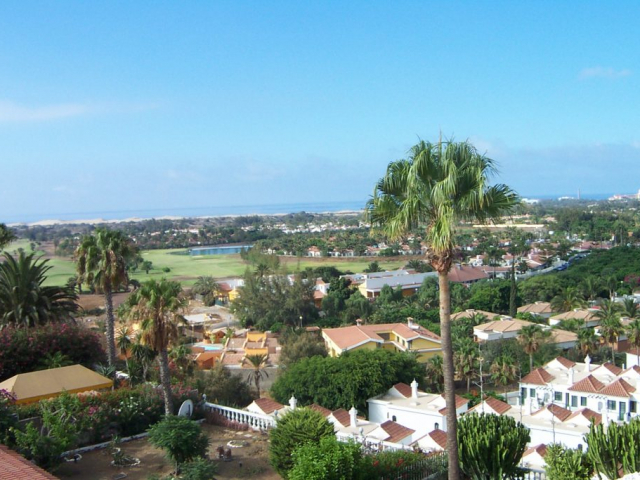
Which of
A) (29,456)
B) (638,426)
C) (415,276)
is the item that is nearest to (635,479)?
(638,426)

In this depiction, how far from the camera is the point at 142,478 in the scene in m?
11.4

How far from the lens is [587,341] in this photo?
3419cm

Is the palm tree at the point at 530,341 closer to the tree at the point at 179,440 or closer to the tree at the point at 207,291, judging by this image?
the tree at the point at 179,440

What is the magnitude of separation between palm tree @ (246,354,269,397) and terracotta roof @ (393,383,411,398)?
28.4 ft

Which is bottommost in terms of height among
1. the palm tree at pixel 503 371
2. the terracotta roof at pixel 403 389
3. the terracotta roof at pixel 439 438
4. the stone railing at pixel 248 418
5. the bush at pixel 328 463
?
the palm tree at pixel 503 371

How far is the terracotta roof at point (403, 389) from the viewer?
970 inches

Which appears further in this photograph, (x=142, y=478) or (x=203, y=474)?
(x=142, y=478)

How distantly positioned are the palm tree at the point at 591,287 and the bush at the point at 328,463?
52.7 meters

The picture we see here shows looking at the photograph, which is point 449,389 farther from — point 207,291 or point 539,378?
point 207,291

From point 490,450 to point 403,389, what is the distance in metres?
15.7

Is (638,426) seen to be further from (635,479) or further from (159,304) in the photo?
(159,304)

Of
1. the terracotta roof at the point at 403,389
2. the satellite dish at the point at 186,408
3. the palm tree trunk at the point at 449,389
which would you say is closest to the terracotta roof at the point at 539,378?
the terracotta roof at the point at 403,389

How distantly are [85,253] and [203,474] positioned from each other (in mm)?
12903

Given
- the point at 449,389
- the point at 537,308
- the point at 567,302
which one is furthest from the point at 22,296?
the point at 567,302
